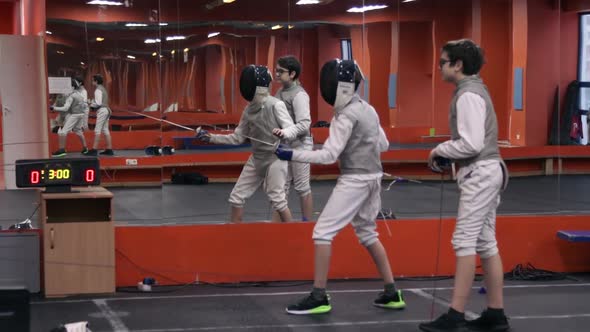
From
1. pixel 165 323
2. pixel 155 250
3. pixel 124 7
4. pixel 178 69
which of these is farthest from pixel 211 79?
pixel 165 323

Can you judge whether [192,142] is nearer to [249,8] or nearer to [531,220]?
[249,8]

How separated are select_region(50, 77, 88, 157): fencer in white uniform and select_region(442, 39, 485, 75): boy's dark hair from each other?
3316mm

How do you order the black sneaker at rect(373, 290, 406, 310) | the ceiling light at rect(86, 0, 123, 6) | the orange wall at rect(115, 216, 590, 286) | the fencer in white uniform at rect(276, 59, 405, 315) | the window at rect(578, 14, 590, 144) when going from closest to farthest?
1. the fencer in white uniform at rect(276, 59, 405, 315)
2. the black sneaker at rect(373, 290, 406, 310)
3. the orange wall at rect(115, 216, 590, 286)
4. the ceiling light at rect(86, 0, 123, 6)
5. the window at rect(578, 14, 590, 144)

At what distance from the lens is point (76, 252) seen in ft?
20.7

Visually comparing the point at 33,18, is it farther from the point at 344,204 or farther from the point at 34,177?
the point at 344,204

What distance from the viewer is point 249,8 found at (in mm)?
7320

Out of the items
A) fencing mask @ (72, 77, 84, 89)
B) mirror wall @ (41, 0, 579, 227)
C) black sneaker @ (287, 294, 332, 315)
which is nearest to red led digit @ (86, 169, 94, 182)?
mirror wall @ (41, 0, 579, 227)

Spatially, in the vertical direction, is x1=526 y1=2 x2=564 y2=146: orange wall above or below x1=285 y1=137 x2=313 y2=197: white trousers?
above

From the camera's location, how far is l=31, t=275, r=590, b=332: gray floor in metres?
5.53

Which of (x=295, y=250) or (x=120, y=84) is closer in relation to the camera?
(x=295, y=250)

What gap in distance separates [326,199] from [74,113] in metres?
2.20

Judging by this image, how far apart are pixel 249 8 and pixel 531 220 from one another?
2818 millimetres

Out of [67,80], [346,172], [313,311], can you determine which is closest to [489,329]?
[313,311]

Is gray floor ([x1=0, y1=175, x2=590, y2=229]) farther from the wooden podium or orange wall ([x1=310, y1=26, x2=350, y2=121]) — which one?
orange wall ([x1=310, y1=26, x2=350, y2=121])
